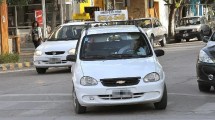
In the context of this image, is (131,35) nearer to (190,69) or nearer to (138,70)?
(138,70)

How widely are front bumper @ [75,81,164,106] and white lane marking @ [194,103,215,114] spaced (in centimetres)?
86

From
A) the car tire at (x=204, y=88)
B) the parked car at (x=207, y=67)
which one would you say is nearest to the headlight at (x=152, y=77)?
the parked car at (x=207, y=67)

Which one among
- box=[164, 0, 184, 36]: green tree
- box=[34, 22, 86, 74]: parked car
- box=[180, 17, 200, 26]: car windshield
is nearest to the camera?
box=[34, 22, 86, 74]: parked car

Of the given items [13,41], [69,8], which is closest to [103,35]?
[13,41]

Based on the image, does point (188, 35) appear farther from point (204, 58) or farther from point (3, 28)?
point (204, 58)

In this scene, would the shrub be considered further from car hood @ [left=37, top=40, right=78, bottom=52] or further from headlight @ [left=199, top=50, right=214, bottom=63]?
headlight @ [left=199, top=50, right=214, bottom=63]

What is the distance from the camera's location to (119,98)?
381 inches

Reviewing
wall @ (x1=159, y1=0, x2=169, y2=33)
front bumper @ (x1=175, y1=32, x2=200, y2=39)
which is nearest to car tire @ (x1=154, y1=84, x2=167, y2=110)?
front bumper @ (x1=175, y1=32, x2=200, y2=39)

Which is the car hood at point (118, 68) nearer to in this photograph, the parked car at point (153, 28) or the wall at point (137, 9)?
the parked car at point (153, 28)

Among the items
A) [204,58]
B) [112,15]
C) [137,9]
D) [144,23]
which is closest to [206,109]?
[204,58]

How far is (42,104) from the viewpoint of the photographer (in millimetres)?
11656

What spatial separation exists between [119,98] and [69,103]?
2171 millimetres

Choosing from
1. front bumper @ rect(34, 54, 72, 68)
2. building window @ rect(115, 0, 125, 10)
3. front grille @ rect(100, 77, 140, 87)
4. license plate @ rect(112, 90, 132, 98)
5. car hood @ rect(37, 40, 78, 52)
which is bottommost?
front bumper @ rect(34, 54, 72, 68)

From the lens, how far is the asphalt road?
9820 millimetres
